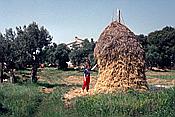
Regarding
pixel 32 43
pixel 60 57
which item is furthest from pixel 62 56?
pixel 32 43

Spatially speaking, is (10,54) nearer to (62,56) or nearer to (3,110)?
(3,110)

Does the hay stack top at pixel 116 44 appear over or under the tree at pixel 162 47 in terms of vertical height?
under

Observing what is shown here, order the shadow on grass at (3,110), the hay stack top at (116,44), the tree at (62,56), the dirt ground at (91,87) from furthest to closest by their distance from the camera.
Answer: the tree at (62,56) → the hay stack top at (116,44) → the dirt ground at (91,87) → the shadow on grass at (3,110)

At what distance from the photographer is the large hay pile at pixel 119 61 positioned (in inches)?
802

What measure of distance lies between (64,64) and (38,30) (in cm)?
3331

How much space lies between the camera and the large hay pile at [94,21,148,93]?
20359mm

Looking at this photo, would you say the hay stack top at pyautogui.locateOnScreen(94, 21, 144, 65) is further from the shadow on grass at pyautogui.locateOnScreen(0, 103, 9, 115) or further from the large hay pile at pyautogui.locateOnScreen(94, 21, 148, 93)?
the shadow on grass at pyautogui.locateOnScreen(0, 103, 9, 115)

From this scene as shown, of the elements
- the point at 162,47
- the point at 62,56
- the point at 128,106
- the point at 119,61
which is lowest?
the point at 128,106

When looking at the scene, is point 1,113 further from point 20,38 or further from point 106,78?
point 20,38

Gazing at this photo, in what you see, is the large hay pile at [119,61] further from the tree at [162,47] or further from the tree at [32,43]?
the tree at [162,47]

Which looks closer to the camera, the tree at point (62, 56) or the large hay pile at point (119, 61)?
the large hay pile at point (119, 61)

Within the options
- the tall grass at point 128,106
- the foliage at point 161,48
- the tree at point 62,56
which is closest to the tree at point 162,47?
the foliage at point 161,48

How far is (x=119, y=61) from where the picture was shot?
21000mm

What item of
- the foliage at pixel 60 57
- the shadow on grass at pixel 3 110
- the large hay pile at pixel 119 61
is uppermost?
the foliage at pixel 60 57
